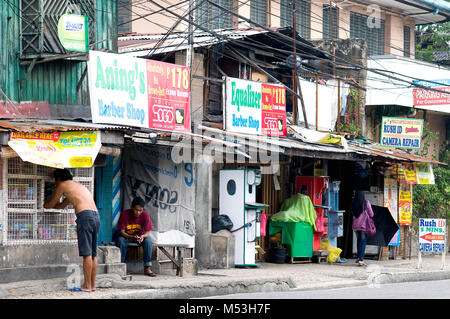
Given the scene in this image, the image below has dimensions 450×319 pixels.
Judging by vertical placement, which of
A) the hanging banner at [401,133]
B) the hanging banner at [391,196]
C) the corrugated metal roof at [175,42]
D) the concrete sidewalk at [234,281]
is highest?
the corrugated metal roof at [175,42]

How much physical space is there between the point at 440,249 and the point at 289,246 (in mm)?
3499

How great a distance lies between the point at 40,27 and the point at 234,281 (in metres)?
5.82

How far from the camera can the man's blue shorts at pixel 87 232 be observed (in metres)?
12.5

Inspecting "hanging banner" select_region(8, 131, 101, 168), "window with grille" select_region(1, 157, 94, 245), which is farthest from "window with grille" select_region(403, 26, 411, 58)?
"hanging banner" select_region(8, 131, 101, 168)

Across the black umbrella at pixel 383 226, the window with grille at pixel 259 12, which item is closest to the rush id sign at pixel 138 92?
the black umbrella at pixel 383 226

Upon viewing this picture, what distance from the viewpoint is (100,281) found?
13.2 metres

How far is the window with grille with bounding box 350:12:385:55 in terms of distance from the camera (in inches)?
1188

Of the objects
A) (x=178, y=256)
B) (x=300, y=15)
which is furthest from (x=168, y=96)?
(x=300, y=15)

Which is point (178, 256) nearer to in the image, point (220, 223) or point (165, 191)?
point (165, 191)

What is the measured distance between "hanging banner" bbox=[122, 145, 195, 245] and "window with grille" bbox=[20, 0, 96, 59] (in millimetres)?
2797

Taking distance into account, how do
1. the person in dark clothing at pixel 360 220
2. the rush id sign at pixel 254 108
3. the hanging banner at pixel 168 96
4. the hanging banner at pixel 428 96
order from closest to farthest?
the hanging banner at pixel 168 96 → the rush id sign at pixel 254 108 → the person in dark clothing at pixel 360 220 → the hanging banner at pixel 428 96

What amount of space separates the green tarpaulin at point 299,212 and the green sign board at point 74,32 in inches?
276

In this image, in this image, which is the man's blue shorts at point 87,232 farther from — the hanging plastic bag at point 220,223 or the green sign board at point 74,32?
the hanging plastic bag at point 220,223

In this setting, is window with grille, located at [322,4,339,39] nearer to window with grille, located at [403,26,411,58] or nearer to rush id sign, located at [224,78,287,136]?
window with grille, located at [403,26,411,58]
